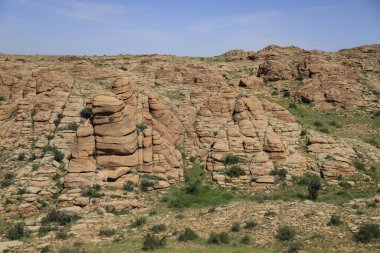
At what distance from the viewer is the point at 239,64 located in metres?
52.8

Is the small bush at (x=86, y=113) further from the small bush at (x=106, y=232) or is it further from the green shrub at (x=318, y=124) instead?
the green shrub at (x=318, y=124)

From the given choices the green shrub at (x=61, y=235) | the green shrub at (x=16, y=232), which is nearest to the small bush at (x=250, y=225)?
the green shrub at (x=61, y=235)

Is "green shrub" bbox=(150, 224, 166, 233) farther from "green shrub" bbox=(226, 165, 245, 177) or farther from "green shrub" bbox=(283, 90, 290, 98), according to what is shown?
"green shrub" bbox=(283, 90, 290, 98)

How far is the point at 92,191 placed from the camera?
2672cm

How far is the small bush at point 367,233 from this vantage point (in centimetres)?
1916

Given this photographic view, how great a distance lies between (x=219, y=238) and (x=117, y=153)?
1235cm

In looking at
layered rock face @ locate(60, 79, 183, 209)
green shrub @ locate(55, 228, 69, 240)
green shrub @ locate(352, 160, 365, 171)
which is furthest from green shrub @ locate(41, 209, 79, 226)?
green shrub @ locate(352, 160, 365, 171)

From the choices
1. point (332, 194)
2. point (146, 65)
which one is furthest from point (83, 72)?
point (332, 194)

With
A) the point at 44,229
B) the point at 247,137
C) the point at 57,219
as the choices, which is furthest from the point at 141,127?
the point at 44,229

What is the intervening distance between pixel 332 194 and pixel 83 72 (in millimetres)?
28561

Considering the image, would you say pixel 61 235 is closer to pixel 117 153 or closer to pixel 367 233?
pixel 117 153

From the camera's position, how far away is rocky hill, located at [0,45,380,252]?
26328 millimetres

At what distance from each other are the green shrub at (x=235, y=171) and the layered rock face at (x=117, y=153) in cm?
429

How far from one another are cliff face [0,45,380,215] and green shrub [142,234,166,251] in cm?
610
